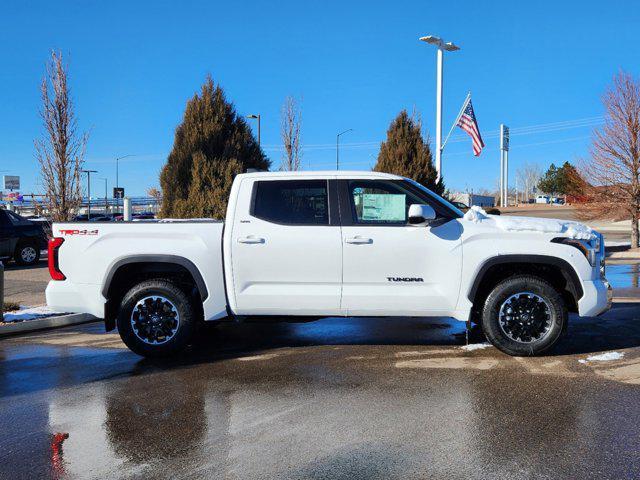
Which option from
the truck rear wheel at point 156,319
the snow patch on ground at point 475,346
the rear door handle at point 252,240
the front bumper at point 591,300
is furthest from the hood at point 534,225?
the truck rear wheel at point 156,319

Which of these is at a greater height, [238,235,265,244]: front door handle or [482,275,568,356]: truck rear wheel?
[238,235,265,244]: front door handle

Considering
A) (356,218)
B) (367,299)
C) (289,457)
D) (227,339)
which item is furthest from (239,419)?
(227,339)

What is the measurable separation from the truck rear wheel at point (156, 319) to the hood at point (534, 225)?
3.09 meters

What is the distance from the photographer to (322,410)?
4.52 metres

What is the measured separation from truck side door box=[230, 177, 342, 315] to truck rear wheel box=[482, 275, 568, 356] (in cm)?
157

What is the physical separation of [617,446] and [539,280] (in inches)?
93.1

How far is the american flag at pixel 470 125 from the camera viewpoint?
73.5 feet

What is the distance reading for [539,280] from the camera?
591cm

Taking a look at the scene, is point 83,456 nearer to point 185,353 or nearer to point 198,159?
point 185,353

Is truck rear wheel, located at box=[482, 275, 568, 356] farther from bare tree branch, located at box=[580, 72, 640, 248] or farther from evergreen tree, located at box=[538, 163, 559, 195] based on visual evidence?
evergreen tree, located at box=[538, 163, 559, 195]

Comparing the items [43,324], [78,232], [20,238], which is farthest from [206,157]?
[78,232]

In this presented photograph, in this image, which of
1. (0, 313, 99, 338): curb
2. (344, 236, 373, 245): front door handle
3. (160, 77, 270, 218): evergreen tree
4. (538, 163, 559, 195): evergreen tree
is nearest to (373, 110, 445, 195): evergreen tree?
(160, 77, 270, 218): evergreen tree

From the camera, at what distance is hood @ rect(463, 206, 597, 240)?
5871mm

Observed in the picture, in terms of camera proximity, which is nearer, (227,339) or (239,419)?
(239,419)
